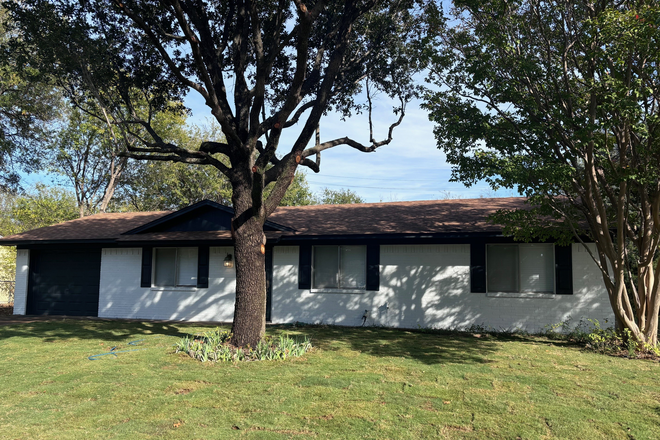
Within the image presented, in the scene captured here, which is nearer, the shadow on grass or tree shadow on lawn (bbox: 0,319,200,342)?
the shadow on grass

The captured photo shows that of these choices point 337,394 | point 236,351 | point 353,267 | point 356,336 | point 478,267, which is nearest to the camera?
point 337,394

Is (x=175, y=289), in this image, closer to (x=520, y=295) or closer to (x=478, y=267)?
(x=478, y=267)

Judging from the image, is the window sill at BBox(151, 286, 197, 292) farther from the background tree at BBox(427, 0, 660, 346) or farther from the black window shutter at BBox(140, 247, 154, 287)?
the background tree at BBox(427, 0, 660, 346)

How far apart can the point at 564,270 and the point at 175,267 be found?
11433 mm

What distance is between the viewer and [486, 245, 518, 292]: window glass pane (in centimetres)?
1257

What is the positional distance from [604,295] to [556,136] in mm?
4705

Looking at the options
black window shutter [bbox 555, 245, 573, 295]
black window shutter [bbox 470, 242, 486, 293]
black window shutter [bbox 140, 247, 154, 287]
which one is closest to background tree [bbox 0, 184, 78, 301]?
black window shutter [bbox 140, 247, 154, 287]

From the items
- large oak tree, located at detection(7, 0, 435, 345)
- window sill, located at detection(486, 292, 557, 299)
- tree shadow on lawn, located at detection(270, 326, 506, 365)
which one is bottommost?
tree shadow on lawn, located at detection(270, 326, 506, 365)

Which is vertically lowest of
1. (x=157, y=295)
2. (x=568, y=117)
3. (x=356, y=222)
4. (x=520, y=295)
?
(x=157, y=295)

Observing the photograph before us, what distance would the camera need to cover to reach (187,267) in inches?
603

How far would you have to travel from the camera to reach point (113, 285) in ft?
51.9

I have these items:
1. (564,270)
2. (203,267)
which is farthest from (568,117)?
(203,267)

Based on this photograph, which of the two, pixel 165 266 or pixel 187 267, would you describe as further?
pixel 165 266

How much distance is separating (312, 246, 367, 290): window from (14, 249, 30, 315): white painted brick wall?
1035cm
